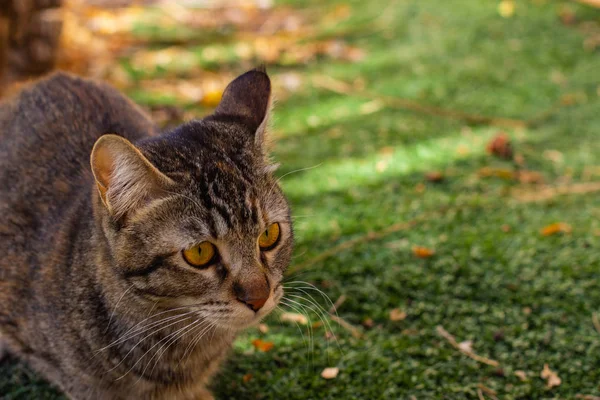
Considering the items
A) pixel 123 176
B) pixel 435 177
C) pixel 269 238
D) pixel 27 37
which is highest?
pixel 27 37

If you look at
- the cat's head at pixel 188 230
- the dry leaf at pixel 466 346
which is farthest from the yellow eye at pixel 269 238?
the dry leaf at pixel 466 346

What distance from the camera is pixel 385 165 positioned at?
3.41m

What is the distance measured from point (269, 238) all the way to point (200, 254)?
230mm

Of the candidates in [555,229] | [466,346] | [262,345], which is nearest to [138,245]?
[262,345]

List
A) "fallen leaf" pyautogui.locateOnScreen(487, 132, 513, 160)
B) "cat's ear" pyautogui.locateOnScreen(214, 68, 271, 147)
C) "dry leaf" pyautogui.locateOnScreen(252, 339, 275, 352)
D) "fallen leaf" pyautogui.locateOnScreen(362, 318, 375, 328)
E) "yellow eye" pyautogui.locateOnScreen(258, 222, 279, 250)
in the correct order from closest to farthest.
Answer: "yellow eye" pyautogui.locateOnScreen(258, 222, 279, 250) < "cat's ear" pyautogui.locateOnScreen(214, 68, 271, 147) < "dry leaf" pyautogui.locateOnScreen(252, 339, 275, 352) < "fallen leaf" pyautogui.locateOnScreen(362, 318, 375, 328) < "fallen leaf" pyautogui.locateOnScreen(487, 132, 513, 160)

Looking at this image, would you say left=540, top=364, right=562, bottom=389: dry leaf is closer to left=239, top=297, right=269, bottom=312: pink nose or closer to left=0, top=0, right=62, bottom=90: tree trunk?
left=239, top=297, right=269, bottom=312: pink nose

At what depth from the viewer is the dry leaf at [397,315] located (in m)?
2.33

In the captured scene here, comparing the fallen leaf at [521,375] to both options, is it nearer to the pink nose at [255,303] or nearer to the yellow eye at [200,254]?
the pink nose at [255,303]

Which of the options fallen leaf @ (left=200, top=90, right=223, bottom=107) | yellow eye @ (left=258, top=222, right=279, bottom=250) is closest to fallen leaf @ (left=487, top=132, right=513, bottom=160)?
fallen leaf @ (left=200, top=90, right=223, bottom=107)

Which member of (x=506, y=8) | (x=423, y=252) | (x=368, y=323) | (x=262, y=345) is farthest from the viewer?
(x=506, y=8)

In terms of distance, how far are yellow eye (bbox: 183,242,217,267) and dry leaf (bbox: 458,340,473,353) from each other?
1.00m

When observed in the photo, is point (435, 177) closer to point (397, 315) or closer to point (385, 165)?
point (385, 165)

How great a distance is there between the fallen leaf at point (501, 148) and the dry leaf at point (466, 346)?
1.51m

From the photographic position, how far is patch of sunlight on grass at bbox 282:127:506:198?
3.25 m
